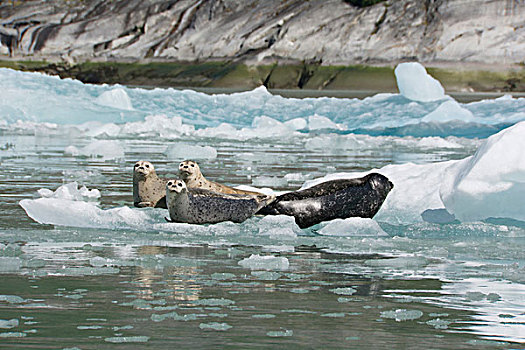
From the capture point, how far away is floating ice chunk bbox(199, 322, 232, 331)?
364 centimetres

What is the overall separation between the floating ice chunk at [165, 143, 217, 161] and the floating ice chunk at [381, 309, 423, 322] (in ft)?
32.1

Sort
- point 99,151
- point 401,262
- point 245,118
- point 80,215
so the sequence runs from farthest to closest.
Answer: point 245,118 < point 99,151 < point 80,215 < point 401,262

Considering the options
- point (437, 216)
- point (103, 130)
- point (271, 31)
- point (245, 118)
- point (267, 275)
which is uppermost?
point (271, 31)

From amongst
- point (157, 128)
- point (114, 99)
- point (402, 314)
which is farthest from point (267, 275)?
point (114, 99)

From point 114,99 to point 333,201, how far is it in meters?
17.6

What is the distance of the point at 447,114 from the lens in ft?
69.7

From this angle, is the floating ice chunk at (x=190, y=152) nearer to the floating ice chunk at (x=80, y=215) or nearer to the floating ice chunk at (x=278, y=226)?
the floating ice chunk at (x=80, y=215)

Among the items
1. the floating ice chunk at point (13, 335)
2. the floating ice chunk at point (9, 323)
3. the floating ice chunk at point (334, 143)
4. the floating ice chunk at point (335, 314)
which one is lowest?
the floating ice chunk at point (13, 335)

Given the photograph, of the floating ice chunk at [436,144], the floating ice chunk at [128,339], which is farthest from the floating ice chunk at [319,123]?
the floating ice chunk at [128,339]

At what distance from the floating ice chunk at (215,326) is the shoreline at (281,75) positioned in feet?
167

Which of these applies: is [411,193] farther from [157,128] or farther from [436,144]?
[157,128]

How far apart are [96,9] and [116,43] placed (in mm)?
10317

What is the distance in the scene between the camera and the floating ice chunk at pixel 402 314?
389 cm

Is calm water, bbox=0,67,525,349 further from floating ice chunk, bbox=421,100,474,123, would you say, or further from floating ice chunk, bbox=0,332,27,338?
floating ice chunk, bbox=421,100,474,123
